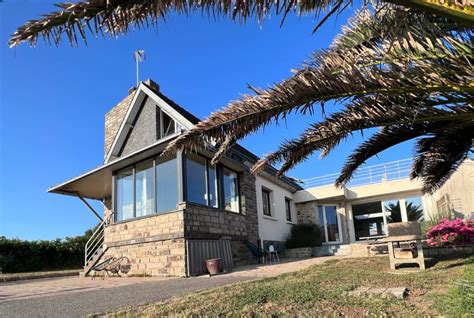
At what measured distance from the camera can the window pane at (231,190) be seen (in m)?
14.0

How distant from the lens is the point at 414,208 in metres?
19.3

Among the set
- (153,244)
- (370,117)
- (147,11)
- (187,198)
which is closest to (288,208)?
(187,198)

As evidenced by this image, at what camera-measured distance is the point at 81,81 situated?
13727 millimetres

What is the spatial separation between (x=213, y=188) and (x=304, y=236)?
7098 millimetres

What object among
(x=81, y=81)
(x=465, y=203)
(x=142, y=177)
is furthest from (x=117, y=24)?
(x=465, y=203)

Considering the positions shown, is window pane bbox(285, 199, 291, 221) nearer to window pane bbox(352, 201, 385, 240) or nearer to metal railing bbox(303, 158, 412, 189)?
metal railing bbox(303, 158, 412, 189)

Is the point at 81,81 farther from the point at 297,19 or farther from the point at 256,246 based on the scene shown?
the point at 297,19

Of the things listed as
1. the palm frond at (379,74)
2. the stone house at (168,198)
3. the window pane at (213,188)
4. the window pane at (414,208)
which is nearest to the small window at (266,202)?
the stone house at (168,198)

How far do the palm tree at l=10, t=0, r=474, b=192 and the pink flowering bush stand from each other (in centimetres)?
539

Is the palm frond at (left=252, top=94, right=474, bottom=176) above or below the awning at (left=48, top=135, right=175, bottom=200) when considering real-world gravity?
below

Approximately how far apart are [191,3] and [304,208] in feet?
60.2

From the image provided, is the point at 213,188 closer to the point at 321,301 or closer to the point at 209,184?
the point at 209,184

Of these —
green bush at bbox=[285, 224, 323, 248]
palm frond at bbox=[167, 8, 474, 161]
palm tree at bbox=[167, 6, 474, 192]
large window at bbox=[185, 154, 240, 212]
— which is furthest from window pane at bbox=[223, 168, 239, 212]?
palm frond at bbox=[167, 8, 474, 161]

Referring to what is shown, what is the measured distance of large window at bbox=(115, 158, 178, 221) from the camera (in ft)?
39.7
